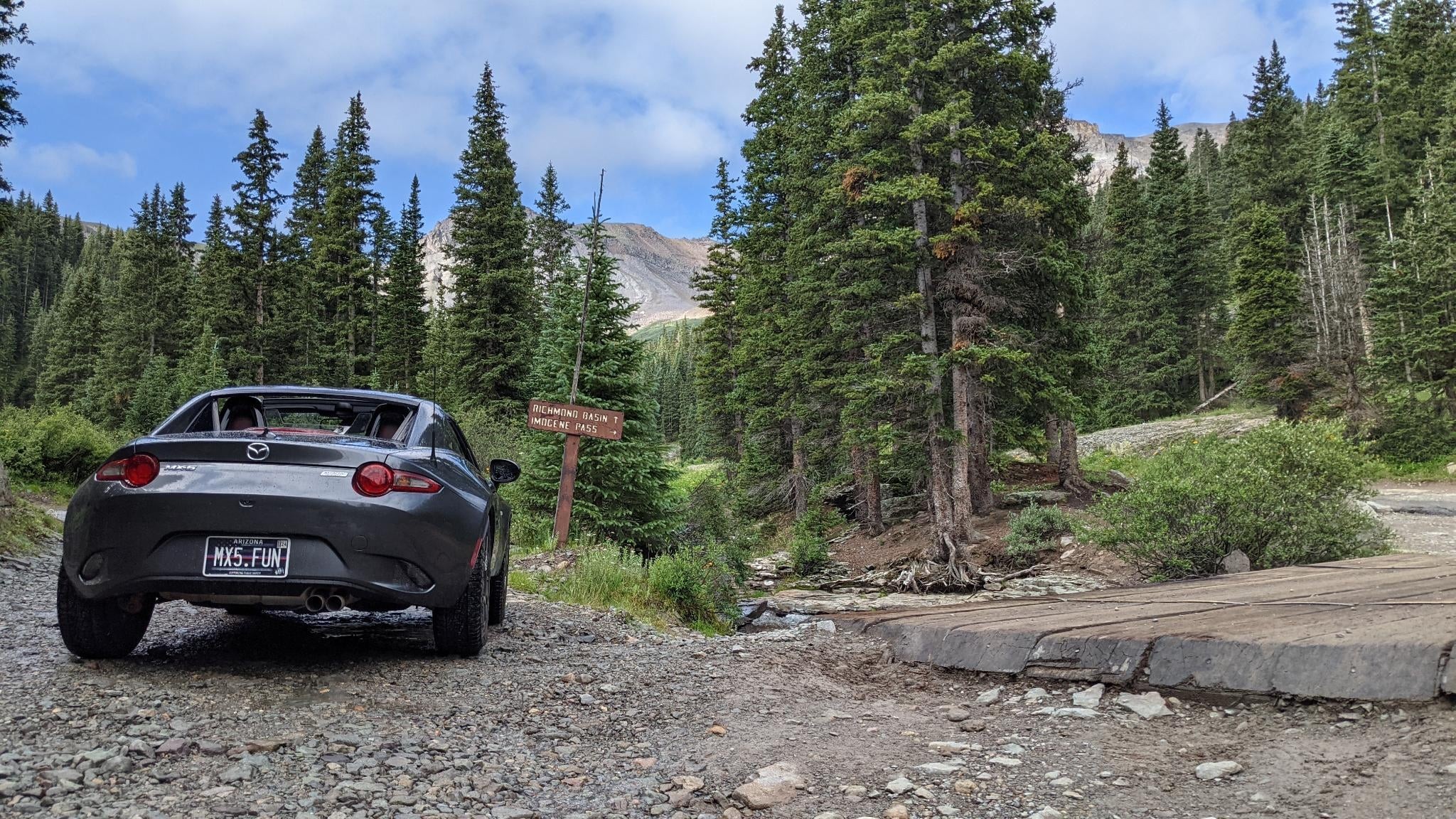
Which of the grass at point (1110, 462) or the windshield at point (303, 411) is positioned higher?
the windshield at point (303, 411)

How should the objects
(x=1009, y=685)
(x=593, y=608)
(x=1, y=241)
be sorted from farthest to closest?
(x=1, y=241) → (x=593, y=608) → (x=1009, y=685)

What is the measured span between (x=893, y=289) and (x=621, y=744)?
16.8 metres

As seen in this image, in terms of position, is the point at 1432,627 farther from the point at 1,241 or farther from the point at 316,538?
the point at 1,241

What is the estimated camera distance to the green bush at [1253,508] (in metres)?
8.78

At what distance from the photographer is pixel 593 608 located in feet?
28.1

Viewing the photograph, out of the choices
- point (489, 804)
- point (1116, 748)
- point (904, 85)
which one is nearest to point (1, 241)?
point (904, 85)

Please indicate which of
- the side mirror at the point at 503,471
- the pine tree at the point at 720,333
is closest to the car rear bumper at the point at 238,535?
the side mirror at the point at 503,471

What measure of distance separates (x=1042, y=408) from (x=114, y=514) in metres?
19.2

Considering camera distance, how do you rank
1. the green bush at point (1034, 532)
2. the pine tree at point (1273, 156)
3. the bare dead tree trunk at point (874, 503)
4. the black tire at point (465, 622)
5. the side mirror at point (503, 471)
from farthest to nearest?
the pine tree at point (1273, 156)
the bare dead tree trunk at point (874, 503)
the green bush at point (1034, 532)
the side mirror at point (503, 471)
the black tire at point (465, 622)

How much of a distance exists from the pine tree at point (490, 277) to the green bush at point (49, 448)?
1266 cm

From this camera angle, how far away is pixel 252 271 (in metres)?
43.8

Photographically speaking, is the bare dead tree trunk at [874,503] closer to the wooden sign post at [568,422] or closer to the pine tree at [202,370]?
the wooden sign post at [568,422]

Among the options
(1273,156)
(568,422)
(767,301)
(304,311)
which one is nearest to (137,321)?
(304,311)

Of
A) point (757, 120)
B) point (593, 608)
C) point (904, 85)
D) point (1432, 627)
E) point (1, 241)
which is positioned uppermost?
point (757, 120)
